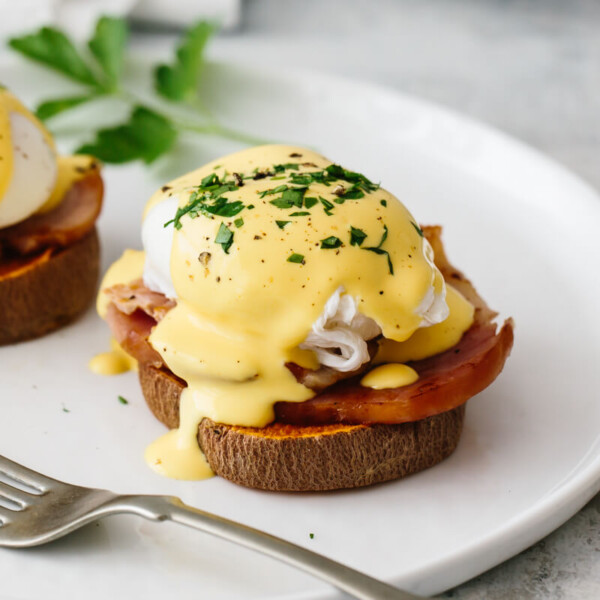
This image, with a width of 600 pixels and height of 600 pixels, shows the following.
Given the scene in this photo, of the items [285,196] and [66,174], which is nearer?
[285,196]

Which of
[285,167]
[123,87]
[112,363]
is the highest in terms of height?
[285,167]

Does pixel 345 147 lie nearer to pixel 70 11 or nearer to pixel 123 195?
pixel 123 195

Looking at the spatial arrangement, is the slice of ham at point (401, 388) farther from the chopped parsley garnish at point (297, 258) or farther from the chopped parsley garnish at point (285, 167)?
the chopped parsley garnish at point (285, 167)

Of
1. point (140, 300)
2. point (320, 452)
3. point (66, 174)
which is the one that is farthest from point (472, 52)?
point (320, 452)

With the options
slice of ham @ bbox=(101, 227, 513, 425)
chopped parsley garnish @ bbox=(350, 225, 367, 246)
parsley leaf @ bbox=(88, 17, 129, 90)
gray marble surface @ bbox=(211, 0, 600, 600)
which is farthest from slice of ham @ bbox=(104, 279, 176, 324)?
gray marble surface @ bbox=(211, 0, 600, 600)

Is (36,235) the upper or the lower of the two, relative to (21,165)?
lower

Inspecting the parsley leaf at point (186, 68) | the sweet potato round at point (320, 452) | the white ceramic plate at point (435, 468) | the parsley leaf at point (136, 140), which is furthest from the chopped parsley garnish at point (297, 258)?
the parsley leaf at point (186, 68)

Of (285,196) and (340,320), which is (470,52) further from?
(340,320)
